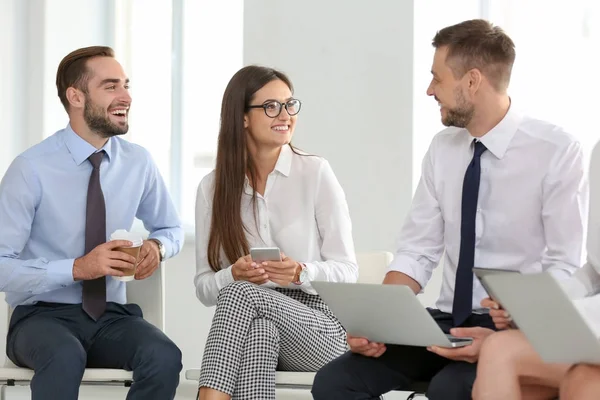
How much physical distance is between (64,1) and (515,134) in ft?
12.2

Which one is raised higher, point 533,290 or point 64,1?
point 64,1

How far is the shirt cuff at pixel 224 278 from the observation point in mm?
3189

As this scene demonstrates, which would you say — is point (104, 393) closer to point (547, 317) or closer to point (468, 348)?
point (468, 348)

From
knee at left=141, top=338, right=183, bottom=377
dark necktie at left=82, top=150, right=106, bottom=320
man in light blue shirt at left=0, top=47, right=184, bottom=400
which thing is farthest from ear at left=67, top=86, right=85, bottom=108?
knee at left=141, top=338, right=183, bottom=377

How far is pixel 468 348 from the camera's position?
2500mm

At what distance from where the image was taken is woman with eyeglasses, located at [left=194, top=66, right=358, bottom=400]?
2996mm

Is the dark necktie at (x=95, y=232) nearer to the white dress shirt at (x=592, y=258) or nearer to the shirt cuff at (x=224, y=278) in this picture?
the shirt cuff at (x=224, y=278)

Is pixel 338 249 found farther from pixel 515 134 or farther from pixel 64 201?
pixel 64 201

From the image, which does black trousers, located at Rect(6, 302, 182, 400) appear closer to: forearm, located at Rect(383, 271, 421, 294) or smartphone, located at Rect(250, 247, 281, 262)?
smartphone, located at Rect(250, 247, 281, 262)

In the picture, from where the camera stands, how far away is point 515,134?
9.53 feet

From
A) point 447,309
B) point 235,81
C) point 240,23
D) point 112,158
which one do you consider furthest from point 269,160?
point 240,23

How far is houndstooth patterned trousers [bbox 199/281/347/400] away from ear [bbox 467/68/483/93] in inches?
34.3

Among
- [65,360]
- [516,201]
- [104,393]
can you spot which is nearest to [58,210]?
[65,360]

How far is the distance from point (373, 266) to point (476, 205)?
685 mm
